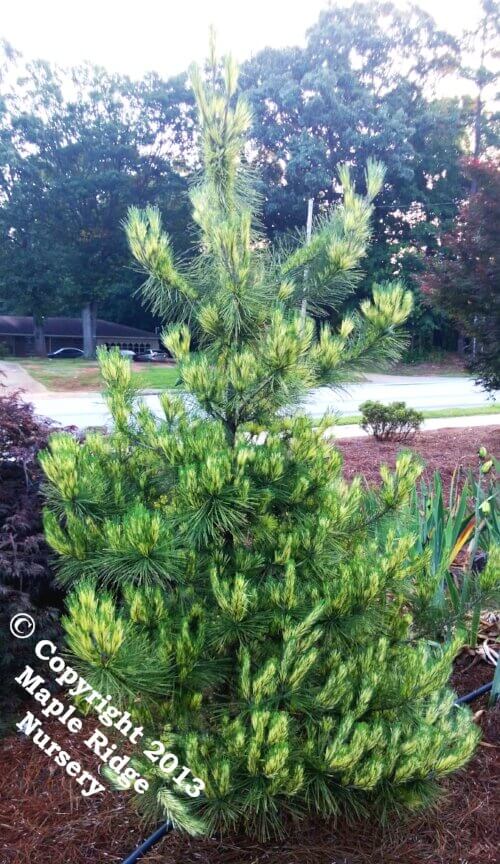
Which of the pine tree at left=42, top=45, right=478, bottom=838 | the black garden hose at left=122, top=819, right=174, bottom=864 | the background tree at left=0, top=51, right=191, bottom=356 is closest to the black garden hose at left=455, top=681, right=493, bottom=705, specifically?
the pine tree at left=42, top=45, right=478, bottom=838

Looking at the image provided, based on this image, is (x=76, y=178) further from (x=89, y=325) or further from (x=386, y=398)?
(x=386, y=398)

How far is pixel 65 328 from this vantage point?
4753cm

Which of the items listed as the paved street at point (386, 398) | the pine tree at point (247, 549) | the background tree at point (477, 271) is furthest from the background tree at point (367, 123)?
the pine tree at point (247, 549)

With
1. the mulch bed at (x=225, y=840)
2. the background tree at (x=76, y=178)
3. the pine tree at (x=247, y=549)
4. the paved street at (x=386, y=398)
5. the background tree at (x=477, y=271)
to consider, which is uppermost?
the background tree at (x=76, y=178)

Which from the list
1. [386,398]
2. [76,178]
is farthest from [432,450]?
[76,178]

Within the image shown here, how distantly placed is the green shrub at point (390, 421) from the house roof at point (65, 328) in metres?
36.9

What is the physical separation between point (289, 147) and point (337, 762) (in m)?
30.7

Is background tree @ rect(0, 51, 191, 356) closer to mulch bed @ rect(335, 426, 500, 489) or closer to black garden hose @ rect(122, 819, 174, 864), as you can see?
mulch bed @ rect(335, 426, 500, 489)

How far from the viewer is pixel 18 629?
9.14 feet

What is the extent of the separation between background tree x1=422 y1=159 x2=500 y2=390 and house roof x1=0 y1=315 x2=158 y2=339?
3737cm

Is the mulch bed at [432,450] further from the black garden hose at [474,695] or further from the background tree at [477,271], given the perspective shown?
the black garden hose at [474,695]

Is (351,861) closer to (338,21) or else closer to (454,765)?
(454,765)

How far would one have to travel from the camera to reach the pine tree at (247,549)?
64.9 inches

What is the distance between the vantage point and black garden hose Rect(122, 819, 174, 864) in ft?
6.12
